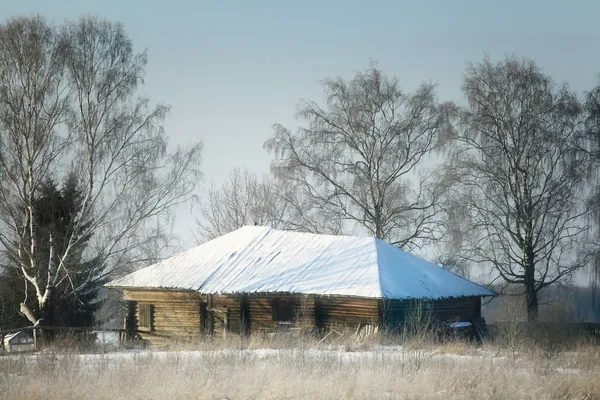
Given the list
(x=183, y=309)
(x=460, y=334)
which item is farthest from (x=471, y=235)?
(x=183, y=309)

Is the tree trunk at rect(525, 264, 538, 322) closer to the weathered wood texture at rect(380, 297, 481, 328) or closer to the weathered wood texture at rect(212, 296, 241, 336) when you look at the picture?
the weathered wood texture at rect(380, 297, 481, 328)

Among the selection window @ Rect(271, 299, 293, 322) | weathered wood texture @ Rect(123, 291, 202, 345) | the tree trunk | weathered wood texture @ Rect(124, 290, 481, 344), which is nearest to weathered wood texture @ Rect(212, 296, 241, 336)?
weathered wood texture @ Rect(124, 290, 481, 344)

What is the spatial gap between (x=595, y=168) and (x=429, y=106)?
6.86 m

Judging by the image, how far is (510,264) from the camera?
29.2m

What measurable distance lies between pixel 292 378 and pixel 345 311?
12254 mm

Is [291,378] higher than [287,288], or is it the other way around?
[287,288]

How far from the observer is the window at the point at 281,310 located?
85.1 feet

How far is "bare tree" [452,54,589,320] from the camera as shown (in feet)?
92.4

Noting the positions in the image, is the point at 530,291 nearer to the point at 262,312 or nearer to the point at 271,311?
the point at 271,311

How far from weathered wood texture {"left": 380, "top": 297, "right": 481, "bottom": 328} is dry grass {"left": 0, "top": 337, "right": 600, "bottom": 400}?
311 inches

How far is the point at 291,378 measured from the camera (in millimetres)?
12672

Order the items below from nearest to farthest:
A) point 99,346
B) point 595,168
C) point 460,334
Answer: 1. point 99,346
2. point 460,334
3. point 595,168

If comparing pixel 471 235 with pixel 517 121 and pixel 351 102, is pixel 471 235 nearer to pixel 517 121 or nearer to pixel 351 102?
pixel 517 121

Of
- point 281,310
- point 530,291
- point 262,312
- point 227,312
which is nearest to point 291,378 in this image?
point 281,310
